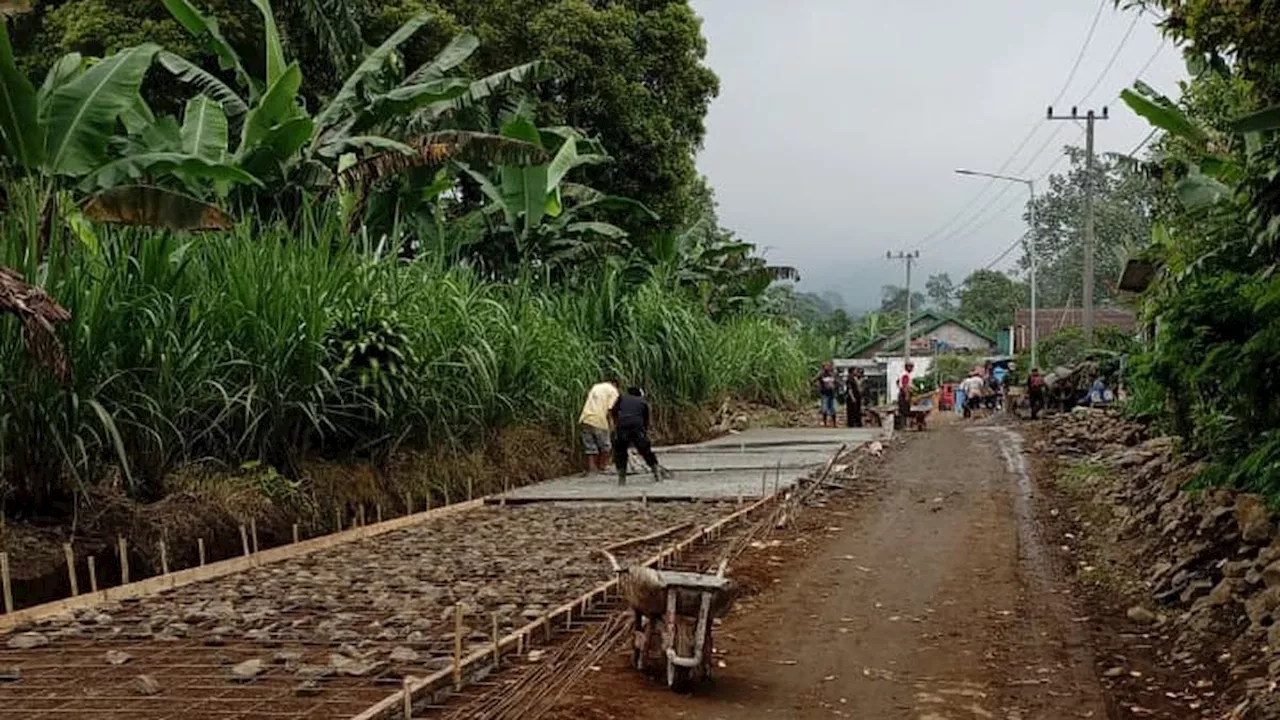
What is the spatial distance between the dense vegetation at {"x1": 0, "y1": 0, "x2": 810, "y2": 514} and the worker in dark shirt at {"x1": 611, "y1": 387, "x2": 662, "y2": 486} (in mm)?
1103

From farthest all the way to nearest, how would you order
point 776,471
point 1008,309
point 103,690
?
point 1008,309
point 776,471
point 103,690

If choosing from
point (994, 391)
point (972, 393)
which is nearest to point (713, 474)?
point (972, 393)

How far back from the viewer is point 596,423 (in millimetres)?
13461

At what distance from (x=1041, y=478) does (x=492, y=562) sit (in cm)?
819

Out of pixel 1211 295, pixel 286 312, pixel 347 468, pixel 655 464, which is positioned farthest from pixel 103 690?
pixel 655 464

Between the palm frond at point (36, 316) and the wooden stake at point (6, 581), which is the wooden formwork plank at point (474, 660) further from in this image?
the palm frond at point (36, 316)

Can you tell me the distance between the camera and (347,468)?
33.3ft

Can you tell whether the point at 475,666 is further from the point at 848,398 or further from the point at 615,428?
the point at 848,398

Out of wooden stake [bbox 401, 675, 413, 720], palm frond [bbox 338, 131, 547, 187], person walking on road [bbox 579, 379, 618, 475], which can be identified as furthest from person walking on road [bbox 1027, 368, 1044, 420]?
wooden stake [bbox 401, 675, 413, 720]

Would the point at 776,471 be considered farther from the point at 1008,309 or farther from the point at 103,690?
the point at 1008,309

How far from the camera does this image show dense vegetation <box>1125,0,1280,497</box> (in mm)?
6328

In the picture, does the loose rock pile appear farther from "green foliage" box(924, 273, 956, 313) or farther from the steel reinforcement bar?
"green foliage" box(924, 273, 956, 313)

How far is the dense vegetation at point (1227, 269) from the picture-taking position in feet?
20.8

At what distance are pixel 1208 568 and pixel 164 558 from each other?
6.31m
